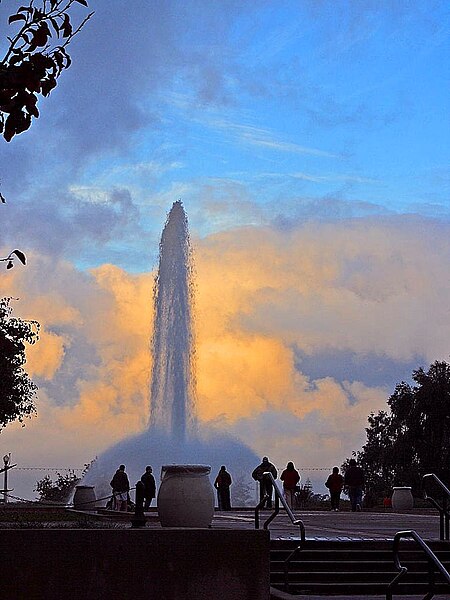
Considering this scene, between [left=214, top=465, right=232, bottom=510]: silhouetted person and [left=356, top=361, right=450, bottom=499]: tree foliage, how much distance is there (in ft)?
104

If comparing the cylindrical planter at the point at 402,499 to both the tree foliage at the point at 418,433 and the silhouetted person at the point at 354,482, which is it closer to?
the silhouetted person at the point at 354,482

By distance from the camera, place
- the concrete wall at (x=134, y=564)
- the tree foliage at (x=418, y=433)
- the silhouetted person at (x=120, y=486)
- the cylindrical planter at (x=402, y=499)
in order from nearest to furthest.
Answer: the concrete wall at (x=134, y=564)
the silhouetted person at (x=120, y=486)
the cylindrical planter at (x=402, y=499)
the tree foliage at (x=418, y=433)

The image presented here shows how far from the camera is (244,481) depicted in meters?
53.0

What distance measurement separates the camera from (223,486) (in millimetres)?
38125

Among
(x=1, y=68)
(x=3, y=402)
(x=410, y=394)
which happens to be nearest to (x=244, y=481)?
(x=3, y=402)

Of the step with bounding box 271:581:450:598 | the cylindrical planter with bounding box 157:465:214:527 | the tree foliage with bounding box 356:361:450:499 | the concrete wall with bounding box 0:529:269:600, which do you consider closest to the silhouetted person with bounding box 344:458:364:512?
the step with bounding box 271:581:450:598

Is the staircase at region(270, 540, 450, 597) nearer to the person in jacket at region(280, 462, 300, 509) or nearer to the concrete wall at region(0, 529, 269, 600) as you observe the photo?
the concrete wall at region(0, 529, 269, 600)

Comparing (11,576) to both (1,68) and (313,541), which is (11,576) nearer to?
(313,541)

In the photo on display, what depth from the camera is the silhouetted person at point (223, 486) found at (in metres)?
37.6

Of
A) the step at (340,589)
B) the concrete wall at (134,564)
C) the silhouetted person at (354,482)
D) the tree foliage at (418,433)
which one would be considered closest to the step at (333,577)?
the step at (340,589)

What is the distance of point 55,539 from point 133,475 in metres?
36.2

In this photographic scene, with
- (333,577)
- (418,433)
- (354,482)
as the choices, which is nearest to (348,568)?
(333,577)

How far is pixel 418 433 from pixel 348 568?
181 feet

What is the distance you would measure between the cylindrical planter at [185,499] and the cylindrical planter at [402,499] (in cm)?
2616
